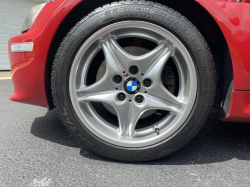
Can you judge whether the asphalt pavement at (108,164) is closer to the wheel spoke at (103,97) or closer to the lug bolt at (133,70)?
the wheel spoke at (103,97)

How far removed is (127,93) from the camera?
1.13 metres

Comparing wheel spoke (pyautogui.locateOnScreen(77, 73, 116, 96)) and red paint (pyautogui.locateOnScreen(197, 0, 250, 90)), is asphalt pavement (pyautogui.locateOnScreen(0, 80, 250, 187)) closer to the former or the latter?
wheel spoke (pyautogui.locateOnScreen(77, 73, 116, 96))

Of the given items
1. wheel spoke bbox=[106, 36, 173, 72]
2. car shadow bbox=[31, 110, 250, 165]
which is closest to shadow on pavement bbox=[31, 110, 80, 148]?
Result: car shadow bbox=[31, 110, 250, 165]

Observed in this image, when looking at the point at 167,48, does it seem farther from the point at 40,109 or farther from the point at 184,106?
the point at 40,109

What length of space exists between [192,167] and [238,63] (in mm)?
622

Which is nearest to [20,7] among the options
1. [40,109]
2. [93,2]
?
[40,109]

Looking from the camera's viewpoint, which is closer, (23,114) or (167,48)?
(167,48)

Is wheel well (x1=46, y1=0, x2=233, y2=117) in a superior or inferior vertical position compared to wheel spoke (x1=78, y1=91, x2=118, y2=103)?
superior

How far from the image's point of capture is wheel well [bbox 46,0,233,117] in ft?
3.60

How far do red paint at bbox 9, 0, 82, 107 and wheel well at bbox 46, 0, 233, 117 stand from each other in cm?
4

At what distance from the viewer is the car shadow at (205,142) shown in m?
1.17

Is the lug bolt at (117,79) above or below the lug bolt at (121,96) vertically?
above

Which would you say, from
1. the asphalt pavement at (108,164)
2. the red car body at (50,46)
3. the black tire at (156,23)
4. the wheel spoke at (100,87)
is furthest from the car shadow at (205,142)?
the wheel spoke at (100,87)

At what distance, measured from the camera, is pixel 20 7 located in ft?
19.6
